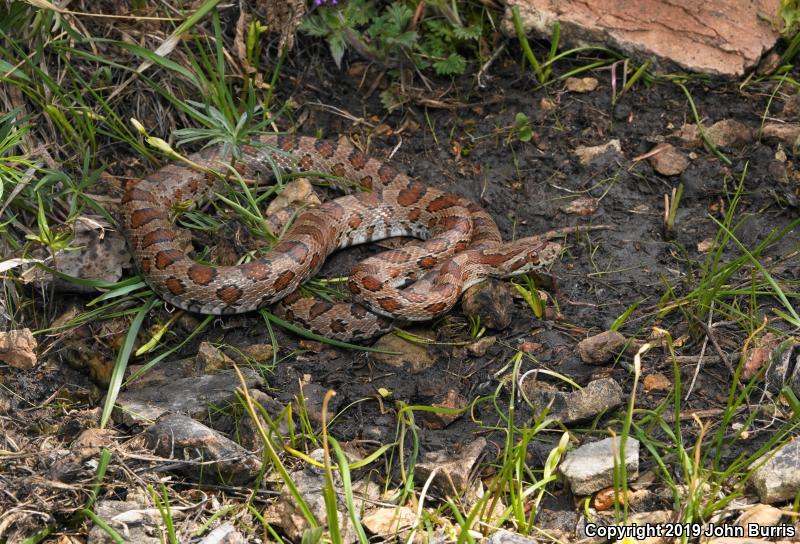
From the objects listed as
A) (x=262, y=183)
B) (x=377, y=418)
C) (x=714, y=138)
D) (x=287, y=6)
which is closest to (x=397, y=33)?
(x=287, y=6)

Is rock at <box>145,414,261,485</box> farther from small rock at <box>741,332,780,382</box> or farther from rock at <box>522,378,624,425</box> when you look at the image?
small rock at <box>741,332,780,382</box>

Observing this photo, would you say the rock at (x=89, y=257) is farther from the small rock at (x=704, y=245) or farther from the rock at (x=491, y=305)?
the small rock at (x=704, y=245)

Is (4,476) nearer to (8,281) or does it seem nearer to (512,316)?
(8,281)

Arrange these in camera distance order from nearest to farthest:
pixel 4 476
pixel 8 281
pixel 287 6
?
pixel 4 476, pixel 8 281, pixel 287 6

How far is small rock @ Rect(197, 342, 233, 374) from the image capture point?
6801 mm

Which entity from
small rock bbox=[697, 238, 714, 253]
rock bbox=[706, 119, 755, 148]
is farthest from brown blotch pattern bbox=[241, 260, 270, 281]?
rock bbox=[706, 119, 755, 148]

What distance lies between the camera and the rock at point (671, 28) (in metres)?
8.44

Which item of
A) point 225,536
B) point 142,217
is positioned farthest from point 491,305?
point 142,217

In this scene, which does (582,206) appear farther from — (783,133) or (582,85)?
(783,133)

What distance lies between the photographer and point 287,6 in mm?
8484

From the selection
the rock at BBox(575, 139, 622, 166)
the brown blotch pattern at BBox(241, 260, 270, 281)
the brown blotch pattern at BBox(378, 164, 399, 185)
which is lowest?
the brown blotch pattern at BBox(241, 260, 270, 281)

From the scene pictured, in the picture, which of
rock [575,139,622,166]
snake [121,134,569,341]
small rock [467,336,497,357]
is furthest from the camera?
rock [575,139,622,166]

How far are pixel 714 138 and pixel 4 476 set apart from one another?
6825 millimetres

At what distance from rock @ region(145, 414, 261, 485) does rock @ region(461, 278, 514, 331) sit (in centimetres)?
233
